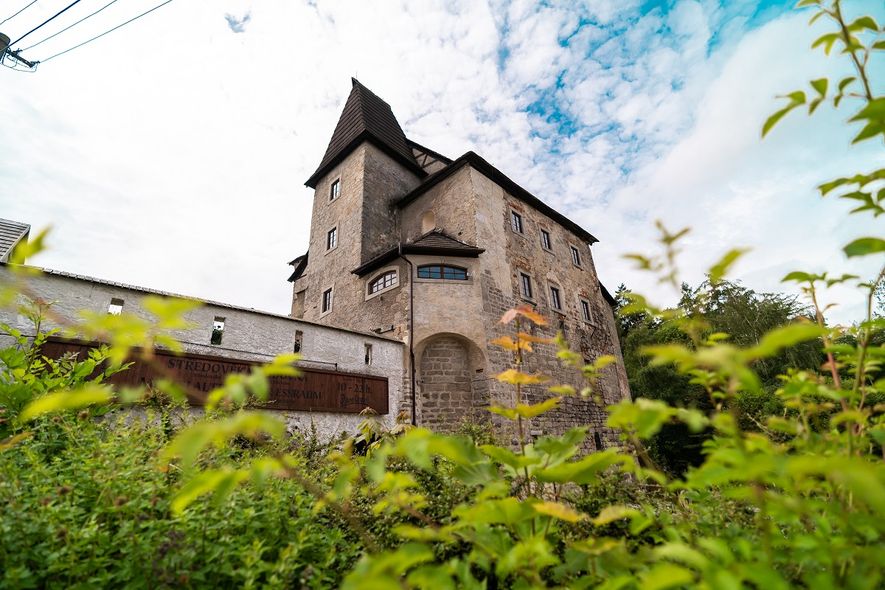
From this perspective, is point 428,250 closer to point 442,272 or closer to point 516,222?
point 442,272

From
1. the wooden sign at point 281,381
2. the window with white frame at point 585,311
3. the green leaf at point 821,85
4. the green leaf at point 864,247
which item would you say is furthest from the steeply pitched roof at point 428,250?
the green leaf at point 864,247

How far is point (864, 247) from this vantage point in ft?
3.32

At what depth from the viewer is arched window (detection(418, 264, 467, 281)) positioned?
38.0ft

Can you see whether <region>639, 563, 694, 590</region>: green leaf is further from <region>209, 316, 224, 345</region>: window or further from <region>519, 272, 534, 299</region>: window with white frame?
<region>519, 272, 534, 299</region>: window with white frame

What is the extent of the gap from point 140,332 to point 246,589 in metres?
1.14

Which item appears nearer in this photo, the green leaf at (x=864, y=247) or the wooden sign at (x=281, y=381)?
the green leaf at (x=864, y=247)

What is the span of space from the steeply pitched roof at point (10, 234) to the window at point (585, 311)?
15.9 meters

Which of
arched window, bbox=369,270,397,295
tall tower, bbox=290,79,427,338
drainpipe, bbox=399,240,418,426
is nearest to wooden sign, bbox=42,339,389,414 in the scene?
drainpipe, bbox=399,240,418,426

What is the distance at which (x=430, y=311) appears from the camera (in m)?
11.1

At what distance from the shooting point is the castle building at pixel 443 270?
1090 centimetres

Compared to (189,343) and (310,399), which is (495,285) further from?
(189,343)

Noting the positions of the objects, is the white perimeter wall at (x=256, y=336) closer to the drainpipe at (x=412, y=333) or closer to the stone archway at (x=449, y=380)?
the drainpipe at (x=412, y=333)

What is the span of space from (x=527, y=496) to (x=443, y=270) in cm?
1019

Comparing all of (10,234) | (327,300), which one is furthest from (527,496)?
(327,300)
